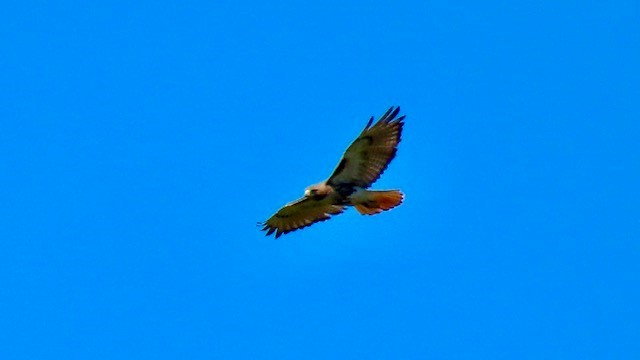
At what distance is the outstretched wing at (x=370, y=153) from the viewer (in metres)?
25.9

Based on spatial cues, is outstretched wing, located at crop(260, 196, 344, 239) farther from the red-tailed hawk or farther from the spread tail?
the spread tail

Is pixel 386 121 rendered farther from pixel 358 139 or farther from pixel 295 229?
pixel 295 229

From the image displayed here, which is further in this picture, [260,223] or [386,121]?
[260,223]

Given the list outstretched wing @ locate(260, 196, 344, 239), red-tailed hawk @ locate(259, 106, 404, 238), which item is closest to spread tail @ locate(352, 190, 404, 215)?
red-tailed hawk @ locate(259, 106, 404, 238)

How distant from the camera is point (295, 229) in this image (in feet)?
90.2

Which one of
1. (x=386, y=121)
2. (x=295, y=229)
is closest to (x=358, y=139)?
(x=386, y=121)

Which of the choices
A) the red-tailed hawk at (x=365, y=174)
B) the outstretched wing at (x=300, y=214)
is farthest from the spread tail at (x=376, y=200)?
the outstretched wing at (x=300, y=214)

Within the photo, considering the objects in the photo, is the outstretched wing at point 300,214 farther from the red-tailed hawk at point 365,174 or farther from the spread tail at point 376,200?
the spread tail at point 376,200

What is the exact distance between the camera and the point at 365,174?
86.1ft

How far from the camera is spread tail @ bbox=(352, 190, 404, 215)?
26.1 meters

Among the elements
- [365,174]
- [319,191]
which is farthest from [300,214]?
[365,174]

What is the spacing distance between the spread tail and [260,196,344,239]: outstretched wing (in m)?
0.66

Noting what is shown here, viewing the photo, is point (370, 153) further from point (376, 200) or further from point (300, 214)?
point (300, 214)

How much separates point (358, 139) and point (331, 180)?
37.3 inches
